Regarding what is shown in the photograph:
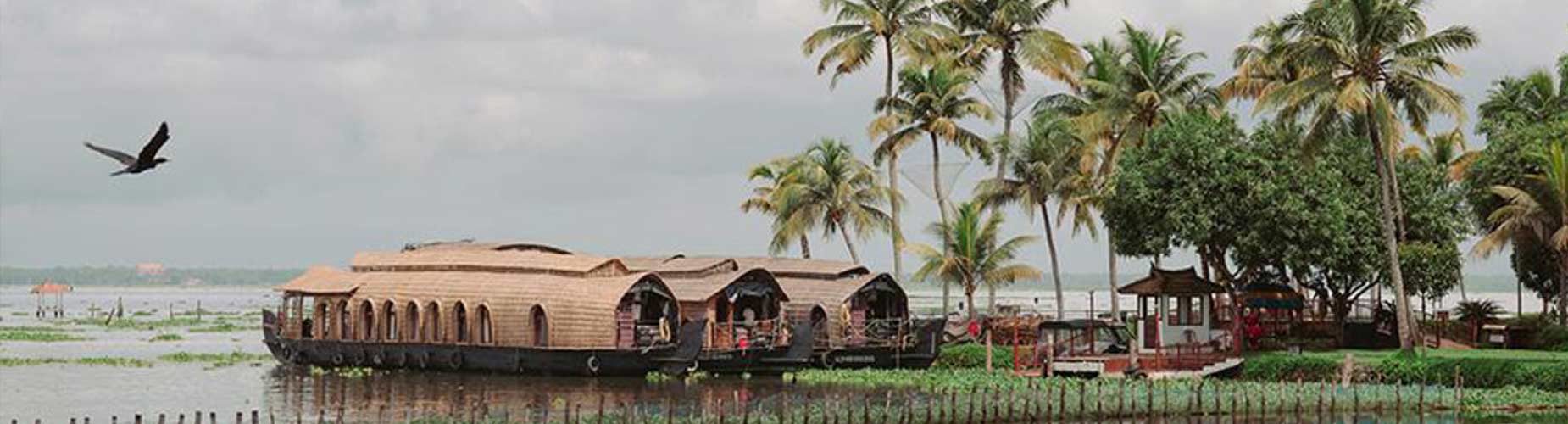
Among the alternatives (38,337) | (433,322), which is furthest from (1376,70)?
(38,337)

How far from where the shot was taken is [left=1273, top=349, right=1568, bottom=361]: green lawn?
41188 mm

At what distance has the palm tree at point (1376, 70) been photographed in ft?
141

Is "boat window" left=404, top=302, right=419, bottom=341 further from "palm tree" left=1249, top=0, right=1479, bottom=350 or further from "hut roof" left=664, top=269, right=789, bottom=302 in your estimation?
"palm tree" left=1249, top=0, right=1479, bottom=350

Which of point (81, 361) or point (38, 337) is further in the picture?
point (38, 337)

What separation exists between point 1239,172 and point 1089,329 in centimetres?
515

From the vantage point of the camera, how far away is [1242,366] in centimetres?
4391

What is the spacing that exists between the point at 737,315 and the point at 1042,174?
34.5 ft

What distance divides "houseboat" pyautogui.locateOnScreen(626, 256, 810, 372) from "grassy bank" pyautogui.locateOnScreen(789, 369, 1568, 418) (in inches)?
308

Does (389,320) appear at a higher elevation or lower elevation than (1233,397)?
higher

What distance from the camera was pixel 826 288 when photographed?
53.3 metres

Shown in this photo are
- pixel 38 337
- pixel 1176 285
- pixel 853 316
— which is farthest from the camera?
pixel 38 337

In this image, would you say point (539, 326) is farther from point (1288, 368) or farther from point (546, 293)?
point (1288, 368)

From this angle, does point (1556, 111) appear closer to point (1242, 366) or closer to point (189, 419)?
point (1242, 366)

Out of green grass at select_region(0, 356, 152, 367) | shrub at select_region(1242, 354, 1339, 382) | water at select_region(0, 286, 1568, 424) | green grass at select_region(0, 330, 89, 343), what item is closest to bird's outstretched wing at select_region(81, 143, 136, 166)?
water at select_region(0, 286, 1568, 424)
